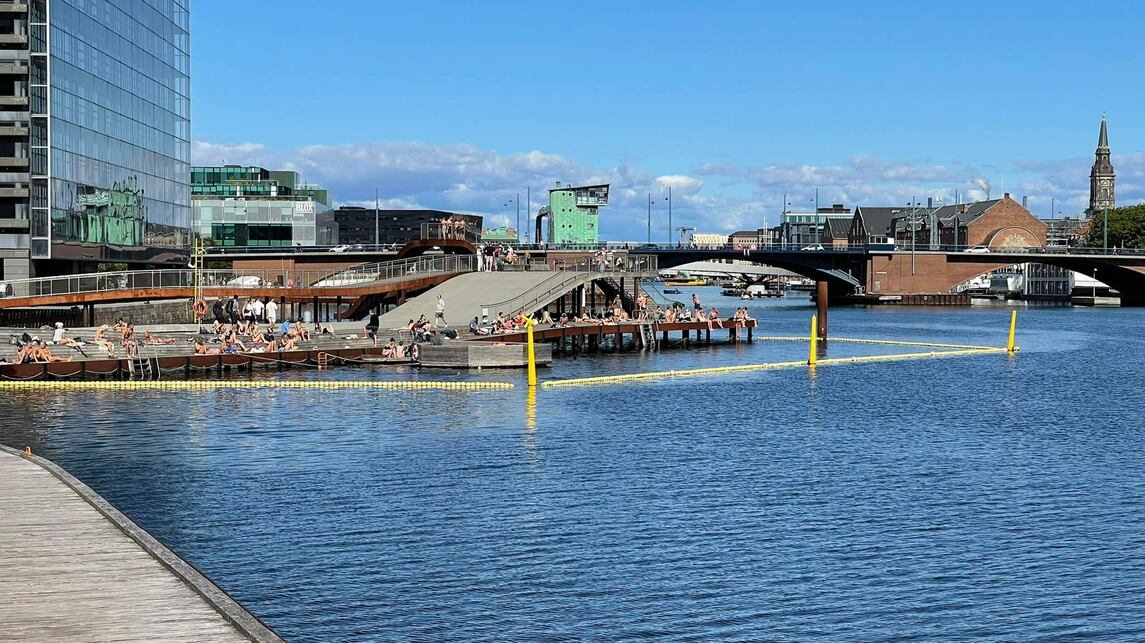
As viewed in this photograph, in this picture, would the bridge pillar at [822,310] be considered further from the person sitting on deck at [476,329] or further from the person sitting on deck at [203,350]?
the person sitting on deck at [203,350]

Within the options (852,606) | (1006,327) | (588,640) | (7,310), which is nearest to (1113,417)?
(852,606)

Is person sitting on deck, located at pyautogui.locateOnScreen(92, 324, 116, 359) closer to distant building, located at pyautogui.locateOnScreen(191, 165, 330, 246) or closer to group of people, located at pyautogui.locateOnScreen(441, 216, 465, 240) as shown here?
group of people, located at pyautogui.locateOnScreen(441, 216, 465, 240)

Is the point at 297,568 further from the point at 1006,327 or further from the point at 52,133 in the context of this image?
the point at 1006,327

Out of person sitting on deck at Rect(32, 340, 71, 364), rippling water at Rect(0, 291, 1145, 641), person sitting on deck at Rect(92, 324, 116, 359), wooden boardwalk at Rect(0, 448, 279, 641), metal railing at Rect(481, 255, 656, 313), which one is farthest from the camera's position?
metal railing at Rect(481, 255, 656, 313)

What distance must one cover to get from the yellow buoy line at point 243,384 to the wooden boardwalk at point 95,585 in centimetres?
3157

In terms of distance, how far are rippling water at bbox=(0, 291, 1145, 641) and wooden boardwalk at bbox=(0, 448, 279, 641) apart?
236cm

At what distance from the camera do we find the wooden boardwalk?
16531 mm

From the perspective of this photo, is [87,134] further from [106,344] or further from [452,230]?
[106,344]

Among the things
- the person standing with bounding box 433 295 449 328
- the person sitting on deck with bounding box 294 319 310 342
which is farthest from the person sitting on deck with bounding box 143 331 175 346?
the person standing with bounding box 433 295 449 328

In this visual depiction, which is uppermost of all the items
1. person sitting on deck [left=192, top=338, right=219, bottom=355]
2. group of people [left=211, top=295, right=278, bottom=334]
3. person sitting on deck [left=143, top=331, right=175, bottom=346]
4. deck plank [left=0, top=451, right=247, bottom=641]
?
group of people [left=211, top=295, right=278, bottom=334]

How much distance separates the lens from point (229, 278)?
281 ft

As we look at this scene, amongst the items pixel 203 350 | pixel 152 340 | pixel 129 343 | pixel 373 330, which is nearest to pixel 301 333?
pixel 373 330

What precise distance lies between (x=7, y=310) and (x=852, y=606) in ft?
229

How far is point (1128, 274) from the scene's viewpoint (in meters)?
192
